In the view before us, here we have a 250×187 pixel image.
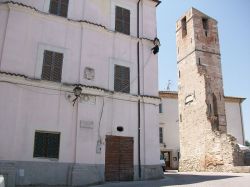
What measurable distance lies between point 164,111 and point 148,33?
723 inches

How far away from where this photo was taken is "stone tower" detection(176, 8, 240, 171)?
22297 millimetres

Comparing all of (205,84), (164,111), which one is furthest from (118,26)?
(164,111)

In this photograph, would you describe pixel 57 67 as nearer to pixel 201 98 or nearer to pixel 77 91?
pixel 77 91

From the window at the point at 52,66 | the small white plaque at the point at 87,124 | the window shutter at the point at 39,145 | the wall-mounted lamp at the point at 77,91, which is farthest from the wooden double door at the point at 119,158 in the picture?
the window at the point at 52,66

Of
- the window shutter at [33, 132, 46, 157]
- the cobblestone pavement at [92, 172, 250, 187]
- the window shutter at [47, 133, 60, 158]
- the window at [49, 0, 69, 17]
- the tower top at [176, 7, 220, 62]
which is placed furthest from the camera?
the tower top at [176, 7, 220, 62]

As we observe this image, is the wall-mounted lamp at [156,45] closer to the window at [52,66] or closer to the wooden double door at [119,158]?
the wooden double door at [119,158]

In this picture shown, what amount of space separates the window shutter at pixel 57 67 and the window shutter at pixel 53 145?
2.59 meters

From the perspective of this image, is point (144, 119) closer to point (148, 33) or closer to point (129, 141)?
point (129, 141)

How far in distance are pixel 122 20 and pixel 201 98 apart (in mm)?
11486

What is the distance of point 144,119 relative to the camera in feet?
48.7

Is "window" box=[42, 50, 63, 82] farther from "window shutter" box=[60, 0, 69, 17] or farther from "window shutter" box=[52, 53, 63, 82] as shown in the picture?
"window shutter" box=[60, 0, 69, 17]

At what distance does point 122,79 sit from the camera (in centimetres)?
A: 1497

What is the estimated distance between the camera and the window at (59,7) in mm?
14255

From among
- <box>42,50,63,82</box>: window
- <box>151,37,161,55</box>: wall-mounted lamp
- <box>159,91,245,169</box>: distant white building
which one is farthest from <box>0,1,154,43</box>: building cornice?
<box>159,91,245,169</box>: distant white building
